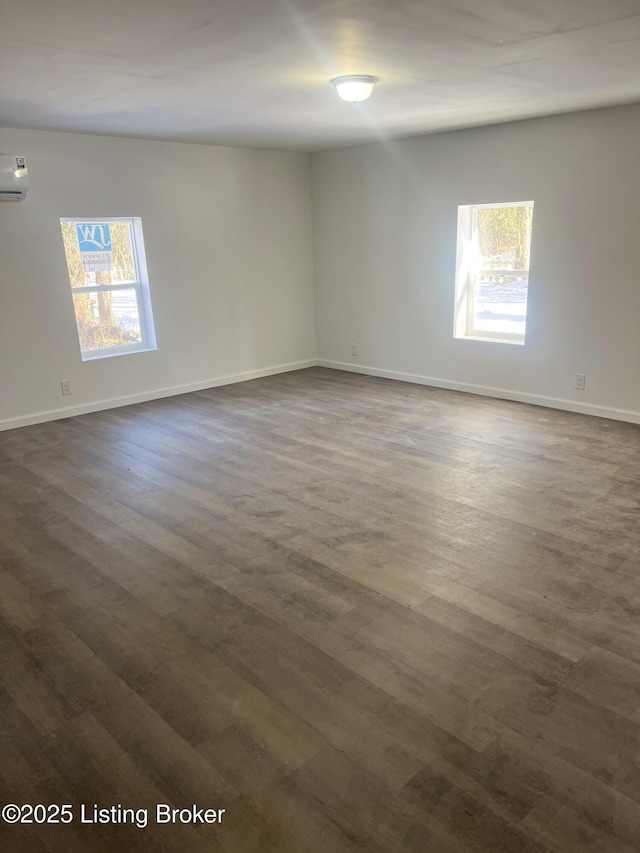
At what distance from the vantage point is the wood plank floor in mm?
1724

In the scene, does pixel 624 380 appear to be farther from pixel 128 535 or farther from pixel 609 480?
pixel 128 535

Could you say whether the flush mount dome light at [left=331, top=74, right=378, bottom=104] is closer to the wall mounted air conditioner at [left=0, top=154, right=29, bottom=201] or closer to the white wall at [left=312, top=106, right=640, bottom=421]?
the white wall at [left=312, top=106, right=640, bottom=421]

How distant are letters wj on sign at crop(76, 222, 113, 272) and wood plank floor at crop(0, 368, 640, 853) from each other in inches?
83.3

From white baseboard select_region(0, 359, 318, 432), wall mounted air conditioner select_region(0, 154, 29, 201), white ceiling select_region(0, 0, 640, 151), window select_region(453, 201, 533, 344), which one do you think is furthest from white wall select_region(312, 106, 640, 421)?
wall mounted air conditioner select_region(0, 154, 29, 201)

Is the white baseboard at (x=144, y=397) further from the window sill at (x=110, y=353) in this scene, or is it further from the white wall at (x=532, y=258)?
the white wall at (x=532, y=258)

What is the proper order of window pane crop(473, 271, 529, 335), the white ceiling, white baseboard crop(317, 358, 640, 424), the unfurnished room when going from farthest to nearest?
window pane crop(473, 271, 529, 335)
white baseboard crop(317, 358, 640, 424)
the white ceiling
the unfurnished room

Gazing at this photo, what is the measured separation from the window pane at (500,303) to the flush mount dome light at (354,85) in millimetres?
2559

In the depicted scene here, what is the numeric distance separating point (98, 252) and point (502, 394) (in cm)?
394

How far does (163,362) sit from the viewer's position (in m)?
6.18

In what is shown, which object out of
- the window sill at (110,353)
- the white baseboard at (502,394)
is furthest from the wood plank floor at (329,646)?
the window sill at (110,353)

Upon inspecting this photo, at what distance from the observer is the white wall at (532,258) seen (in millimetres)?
4797

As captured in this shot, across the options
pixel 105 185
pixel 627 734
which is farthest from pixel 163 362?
pixel 627 734

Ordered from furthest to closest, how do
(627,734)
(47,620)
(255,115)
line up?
(255,115) → (47,620) → (627,734)

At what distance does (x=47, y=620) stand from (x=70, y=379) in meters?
3.35
